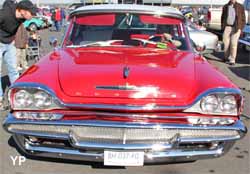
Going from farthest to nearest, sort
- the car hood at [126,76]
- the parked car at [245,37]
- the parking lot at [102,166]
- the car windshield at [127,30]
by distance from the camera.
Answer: the parked car at [245,37] → the car windshield at [127,30] → the parking lot at [102,166] → the car hood at [126,76]

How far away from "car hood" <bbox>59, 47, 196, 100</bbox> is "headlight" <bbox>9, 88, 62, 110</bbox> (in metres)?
0.18

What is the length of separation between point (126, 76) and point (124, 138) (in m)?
0.59

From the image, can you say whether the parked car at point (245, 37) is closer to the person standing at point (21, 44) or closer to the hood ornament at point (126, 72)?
the person standing at point (21, 44)

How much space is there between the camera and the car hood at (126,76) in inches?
148

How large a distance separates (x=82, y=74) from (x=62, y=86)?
9.0 inches

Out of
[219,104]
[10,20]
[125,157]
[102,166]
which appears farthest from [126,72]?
[10,20]

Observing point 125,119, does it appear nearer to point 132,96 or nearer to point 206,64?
point 132,96

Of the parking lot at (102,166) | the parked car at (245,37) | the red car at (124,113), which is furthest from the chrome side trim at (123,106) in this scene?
Result: the parked car at (245,37)

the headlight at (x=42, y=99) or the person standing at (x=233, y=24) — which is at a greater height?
the headlight at (x=42, y=99)

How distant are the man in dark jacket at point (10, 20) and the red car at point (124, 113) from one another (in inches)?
89.5

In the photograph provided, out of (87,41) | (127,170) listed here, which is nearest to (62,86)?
(127,170)

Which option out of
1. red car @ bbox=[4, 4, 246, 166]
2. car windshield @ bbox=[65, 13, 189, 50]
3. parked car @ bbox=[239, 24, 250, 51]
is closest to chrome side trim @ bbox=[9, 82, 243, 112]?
red car @ bbox=[4, 4, 246, 166]

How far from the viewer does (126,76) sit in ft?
12.7

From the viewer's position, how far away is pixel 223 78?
4.12 meters
